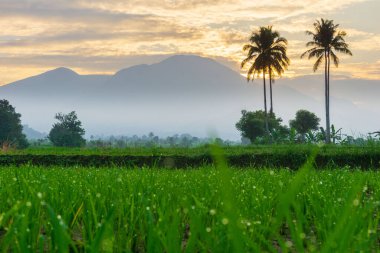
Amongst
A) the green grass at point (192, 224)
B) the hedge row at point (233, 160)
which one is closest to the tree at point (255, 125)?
the hedge row at point (233, 160)

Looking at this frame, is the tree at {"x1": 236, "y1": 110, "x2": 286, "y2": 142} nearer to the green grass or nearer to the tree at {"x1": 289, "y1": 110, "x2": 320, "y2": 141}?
the tree at {"x1": 289, "y1": 110, "x2": 320, "y2": 141}

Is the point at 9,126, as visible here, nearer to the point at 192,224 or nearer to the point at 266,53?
the point at 266,53

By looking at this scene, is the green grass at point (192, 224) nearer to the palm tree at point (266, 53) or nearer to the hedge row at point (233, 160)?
the hedge row at point (233, 160)

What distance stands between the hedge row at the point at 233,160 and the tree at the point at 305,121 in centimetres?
7057

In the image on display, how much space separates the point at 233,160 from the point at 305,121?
71.4 metres

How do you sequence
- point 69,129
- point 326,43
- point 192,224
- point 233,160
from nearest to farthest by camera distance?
point 192,224
point 233,160
point 326,43
point 69,129

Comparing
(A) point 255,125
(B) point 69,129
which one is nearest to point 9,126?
(B) point 69,129

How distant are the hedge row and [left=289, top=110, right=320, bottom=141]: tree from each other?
70.6m

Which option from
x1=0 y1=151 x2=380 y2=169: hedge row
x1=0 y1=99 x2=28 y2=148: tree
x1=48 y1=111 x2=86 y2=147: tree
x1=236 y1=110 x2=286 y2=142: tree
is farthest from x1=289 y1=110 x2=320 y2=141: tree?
x1=0 y1=151 x2=380 y2=169: hedge row

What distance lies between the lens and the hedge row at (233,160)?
22.5 m

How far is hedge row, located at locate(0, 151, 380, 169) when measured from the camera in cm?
2250

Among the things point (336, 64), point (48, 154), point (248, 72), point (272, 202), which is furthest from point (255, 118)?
point (272, 202)

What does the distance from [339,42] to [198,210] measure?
72760mm

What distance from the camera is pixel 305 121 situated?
9250 cm
